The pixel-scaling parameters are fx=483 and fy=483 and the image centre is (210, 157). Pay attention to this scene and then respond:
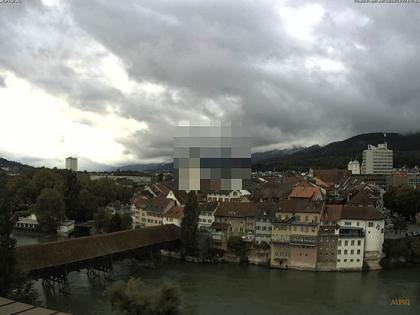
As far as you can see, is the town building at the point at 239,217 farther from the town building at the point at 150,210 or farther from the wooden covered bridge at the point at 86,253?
the town building at the point at 150,210

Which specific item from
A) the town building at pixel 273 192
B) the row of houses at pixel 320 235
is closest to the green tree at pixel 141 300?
the row of houses at pixel 320 235

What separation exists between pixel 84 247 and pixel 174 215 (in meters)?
14.7

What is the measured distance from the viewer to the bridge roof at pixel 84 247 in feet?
82.1

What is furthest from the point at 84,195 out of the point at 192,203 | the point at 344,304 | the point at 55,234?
the point at 344,304

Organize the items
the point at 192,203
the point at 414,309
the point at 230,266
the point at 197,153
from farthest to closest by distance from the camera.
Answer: the point at 197,153 → the point at 192,203 → the point at 230,266 → the point at 414,309

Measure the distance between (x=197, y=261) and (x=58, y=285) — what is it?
37.5 ft

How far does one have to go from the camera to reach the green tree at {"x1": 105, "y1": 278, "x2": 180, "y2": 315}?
1830cm

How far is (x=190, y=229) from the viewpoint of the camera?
35.7m

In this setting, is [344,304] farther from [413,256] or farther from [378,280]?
[413,256]

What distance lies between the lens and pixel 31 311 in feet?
38.2

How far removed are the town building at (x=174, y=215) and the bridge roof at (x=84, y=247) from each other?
446cm

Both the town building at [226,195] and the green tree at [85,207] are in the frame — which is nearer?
the town building at [226,195]

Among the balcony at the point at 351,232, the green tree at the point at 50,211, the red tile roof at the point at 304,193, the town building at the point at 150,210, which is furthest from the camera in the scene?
the green tree at the point at 50,211

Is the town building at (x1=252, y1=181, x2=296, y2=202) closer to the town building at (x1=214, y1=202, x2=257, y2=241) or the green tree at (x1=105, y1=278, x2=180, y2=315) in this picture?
the town building at (x1=214, y1=202, x2=257, y2=241)
